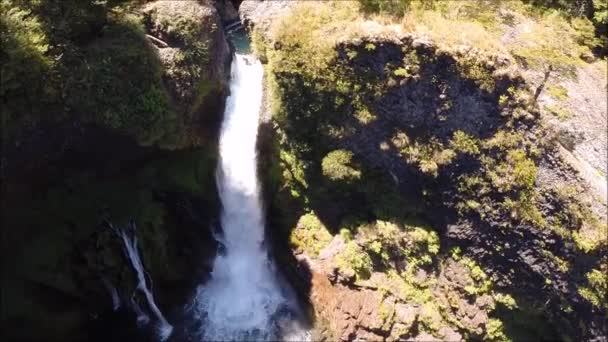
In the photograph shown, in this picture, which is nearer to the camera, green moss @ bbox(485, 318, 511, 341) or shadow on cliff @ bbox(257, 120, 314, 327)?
green moss @ bbox(485, 318, 511, 341)

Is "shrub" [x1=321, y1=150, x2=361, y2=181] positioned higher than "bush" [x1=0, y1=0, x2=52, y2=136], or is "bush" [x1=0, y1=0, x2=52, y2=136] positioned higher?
"bush" [x1=0, y1=0, x2=52, y2=136]

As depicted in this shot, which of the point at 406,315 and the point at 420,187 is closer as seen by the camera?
the point at 420,187

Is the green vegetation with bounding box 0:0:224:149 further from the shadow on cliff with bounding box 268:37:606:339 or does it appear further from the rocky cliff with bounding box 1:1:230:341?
the shadow on cliff with bounding box 268:37:606:339

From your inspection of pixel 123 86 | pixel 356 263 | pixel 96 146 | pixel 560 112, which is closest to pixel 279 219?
pixel 356 263

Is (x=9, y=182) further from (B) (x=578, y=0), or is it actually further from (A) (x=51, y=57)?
(B) (x=578, y=0)

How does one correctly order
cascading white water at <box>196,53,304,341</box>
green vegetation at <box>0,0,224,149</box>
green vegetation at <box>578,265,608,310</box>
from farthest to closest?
cascading white water at <box>196,53,304,341</box> → green vegetation at <box>578,265,608,310</box> → green vegetation at <box>0,0,224,149</box>

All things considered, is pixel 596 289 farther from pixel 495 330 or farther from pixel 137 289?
pixel 137 289

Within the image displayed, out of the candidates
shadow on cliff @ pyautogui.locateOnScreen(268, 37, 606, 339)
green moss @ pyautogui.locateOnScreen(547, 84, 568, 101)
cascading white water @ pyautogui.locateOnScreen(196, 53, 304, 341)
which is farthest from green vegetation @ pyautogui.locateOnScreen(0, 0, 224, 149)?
green moss @ pyautogui.locateOnScreen(547, 84, 568, 101)

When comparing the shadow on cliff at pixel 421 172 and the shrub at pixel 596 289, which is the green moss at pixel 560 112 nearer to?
the shadow on cliff at pixel 421 172

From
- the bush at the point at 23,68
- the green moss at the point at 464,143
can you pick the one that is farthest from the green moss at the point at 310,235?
the bush at the point at 23,68
